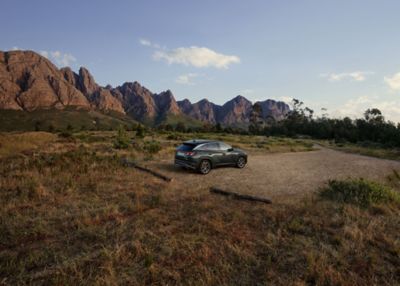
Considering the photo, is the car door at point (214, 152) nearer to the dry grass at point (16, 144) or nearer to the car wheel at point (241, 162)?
the car wheel at point (241, 162)

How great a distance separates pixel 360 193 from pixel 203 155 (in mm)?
6589

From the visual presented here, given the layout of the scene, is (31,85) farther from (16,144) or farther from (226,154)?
(226,154)

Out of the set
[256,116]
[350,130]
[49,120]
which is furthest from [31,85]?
[350,130]

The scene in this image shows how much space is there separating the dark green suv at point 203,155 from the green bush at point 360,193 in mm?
5430

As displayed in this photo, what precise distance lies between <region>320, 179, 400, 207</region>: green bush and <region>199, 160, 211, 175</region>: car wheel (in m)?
5.35

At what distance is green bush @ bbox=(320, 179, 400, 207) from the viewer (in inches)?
261

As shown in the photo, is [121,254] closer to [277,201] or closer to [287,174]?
[277,201]

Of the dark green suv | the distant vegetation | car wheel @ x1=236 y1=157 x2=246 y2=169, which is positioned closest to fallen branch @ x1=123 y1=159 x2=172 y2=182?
the dark green suv

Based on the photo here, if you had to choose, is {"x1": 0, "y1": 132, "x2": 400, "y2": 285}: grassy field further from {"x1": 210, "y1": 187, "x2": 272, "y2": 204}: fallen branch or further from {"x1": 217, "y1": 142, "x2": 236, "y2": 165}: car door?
{"x1": 217, "y1": 142, "x2": 236, "y2": 165}: car door

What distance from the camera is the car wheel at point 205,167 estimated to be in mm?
11281

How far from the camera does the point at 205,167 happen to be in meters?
11.4

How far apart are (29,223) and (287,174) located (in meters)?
10.8

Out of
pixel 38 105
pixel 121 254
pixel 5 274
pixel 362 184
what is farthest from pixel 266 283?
pixel 38 105

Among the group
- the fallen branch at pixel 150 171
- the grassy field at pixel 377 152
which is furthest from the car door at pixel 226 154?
the grassy field at pixel 377 152
